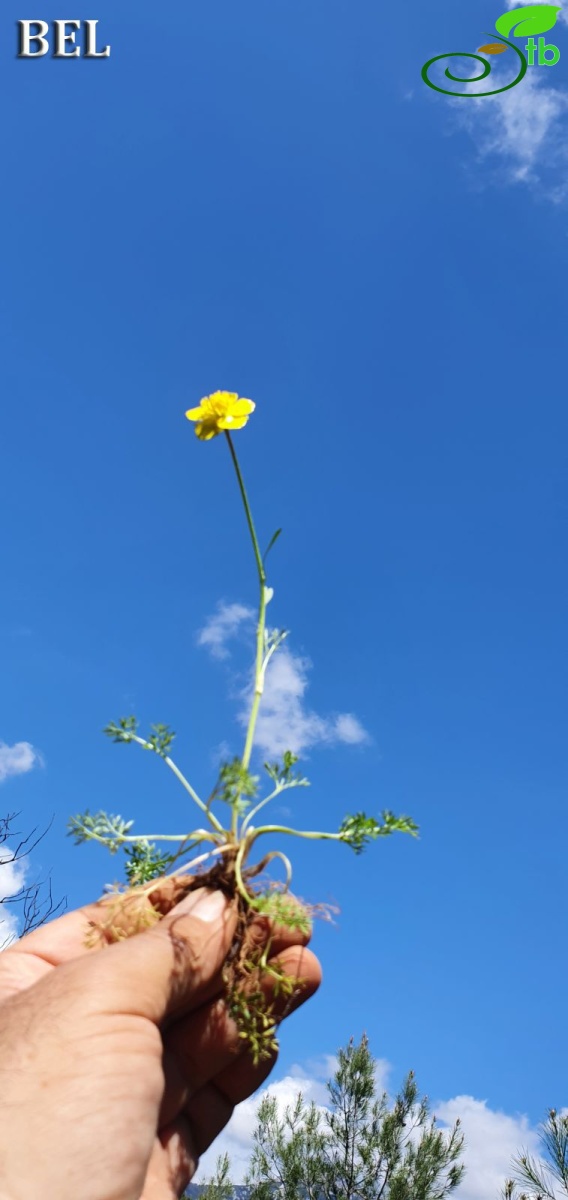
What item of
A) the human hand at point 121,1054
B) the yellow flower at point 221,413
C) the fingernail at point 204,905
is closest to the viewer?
the human hand at point 121,1054

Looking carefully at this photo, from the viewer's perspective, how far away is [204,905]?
6.79 ft

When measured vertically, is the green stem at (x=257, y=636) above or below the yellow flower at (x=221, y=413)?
A: below

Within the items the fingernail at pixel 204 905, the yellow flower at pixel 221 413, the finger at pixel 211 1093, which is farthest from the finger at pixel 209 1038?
the yellow flower at pixel 221 413

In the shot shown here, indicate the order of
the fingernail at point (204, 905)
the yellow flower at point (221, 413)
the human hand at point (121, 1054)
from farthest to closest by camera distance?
the yellow flower at point (221, 413), the fingernail at point (204, 905), the human hand at point (121, 1054)

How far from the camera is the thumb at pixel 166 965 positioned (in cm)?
171

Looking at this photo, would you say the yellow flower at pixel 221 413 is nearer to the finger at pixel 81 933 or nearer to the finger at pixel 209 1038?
the finger at pixel 81 933

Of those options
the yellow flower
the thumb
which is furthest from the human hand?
the yellow flower

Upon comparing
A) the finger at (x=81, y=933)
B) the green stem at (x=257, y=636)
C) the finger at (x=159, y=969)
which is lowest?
the finger at (x=159, y=969)

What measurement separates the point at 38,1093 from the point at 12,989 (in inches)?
25.5

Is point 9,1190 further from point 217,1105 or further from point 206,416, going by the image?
point 206,416

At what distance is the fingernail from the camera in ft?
6.67

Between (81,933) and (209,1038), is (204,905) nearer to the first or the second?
(209,1038)

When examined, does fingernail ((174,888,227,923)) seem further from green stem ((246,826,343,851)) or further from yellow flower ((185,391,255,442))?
yellow flower ((185,391,255,442))

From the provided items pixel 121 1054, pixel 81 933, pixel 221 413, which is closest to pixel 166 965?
pixel 121 1054
